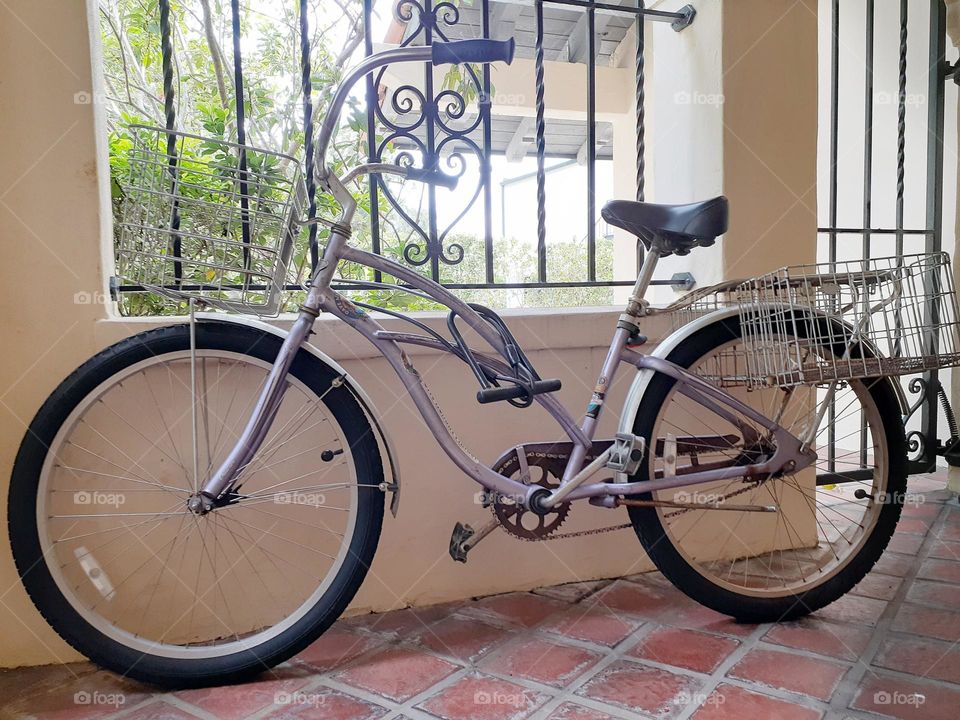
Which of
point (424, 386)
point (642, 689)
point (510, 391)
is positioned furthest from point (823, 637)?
point (424, 386)

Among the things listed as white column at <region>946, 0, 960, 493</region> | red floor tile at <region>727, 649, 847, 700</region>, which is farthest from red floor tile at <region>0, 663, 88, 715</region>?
white column at <region>946, 0, 960, 493</region>

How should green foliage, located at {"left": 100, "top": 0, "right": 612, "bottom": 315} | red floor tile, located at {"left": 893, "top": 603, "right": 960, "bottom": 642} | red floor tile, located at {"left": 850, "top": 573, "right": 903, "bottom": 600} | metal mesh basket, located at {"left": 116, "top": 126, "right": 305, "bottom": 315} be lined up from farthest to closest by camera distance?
green foliage, located at {"left": 100, "top": 0, "right": 612, "bottom": 315}
red floor tile, located at {"left": 850, "top": 573, "right": 903, "bottom": 600}
red floor tile, located at {"left": 893, "top": 603, "right": 960, "bottom": 642}
metal mesh basket, located at {"left": 116, "top": 126, "right": 305, "bottom": 315}

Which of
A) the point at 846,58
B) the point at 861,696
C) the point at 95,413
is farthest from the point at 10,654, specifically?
the point at 846,58

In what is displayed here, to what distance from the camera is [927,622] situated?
5.56 ft

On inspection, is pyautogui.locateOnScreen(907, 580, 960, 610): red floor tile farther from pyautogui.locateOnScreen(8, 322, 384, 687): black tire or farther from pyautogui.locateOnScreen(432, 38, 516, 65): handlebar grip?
pyautogui.locateOnScreen(432, 38, 516, 65): handlebar grip

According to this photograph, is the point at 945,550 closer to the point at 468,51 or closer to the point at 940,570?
the point at 940,570

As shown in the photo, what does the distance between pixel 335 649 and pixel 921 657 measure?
54.1 inches

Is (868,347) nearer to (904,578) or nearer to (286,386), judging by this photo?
(904,578)

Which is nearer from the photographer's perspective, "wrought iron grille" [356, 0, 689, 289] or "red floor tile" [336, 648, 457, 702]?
"red floor tile" [336, 648, 457, 702]

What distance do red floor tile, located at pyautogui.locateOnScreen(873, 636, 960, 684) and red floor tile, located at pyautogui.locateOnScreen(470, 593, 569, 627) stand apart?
2.54ft

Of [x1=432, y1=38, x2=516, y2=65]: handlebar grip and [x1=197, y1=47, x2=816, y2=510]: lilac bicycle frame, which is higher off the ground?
[x1=432, y1=38, x2=516, y2=65]: handlebar grip

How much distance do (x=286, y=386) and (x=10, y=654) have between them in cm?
92

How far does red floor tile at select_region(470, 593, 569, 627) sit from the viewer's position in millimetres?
1783

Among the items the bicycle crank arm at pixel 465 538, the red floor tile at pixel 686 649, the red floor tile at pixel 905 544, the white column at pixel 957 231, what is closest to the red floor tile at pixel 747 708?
the red floor tile at pixel 686 649
